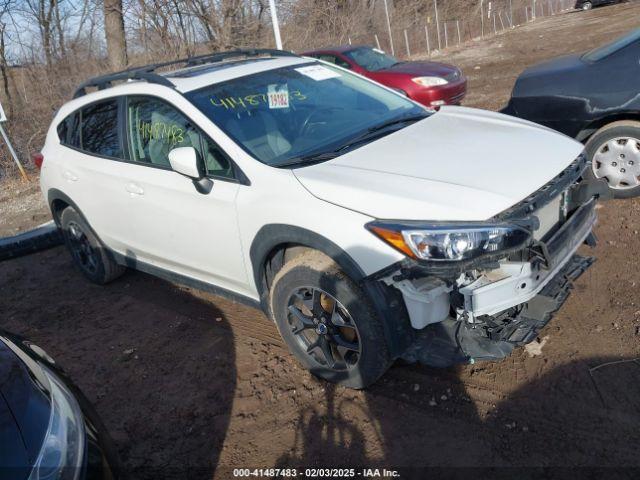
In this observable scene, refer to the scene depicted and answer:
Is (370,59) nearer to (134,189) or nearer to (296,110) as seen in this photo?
(296,110)

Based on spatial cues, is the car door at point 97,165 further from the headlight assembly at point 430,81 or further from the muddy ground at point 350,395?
the headlight assembly at point 430,81

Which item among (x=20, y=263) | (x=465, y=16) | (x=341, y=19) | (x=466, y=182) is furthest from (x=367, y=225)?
(x=465, y=16)

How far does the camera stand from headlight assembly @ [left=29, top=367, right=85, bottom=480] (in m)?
1.80

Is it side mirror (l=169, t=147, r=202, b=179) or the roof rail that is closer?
side mirror (l=169, t=147, r=202, b=179)

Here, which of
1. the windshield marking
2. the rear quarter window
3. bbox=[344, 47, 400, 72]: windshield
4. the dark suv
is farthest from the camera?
the dark suv

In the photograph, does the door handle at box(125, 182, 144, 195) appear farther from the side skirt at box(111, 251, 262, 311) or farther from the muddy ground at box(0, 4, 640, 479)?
the muddy ground at box(0, 4, 640, 479)

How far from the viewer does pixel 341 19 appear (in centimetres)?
2316

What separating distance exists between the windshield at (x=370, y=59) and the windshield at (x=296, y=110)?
719 cm

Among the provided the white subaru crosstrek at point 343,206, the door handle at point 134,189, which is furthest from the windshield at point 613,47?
the door handle at point 134,189

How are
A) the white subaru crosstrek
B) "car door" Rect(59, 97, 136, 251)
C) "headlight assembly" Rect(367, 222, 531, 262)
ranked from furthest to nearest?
"car door" Rect(59, 97, 136, 251)
the white subaru crosstrek
"headlight assembly" Rect(367, 222, 531, 262)

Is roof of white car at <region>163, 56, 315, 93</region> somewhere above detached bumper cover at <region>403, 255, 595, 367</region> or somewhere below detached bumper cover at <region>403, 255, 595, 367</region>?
above

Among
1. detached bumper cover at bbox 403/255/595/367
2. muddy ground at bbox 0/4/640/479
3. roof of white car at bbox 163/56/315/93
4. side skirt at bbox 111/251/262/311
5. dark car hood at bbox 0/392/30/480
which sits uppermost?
roof of white car at bbox 163/56/315/93

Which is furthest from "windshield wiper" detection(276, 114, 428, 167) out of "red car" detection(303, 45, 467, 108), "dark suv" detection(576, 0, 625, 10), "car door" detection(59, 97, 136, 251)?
"dark suv" detection(576, 0, 625, 10)

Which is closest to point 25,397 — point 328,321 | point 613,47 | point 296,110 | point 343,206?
point 328,321
